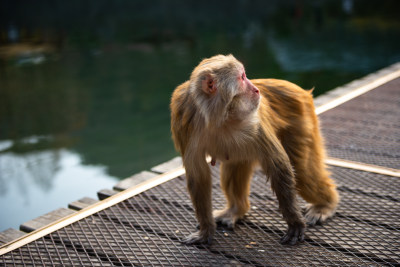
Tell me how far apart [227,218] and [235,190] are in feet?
0.59

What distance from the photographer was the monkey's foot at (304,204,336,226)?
283 centimetres

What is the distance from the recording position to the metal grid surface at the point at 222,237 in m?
2.52

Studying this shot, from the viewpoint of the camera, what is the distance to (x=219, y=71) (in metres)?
2.26

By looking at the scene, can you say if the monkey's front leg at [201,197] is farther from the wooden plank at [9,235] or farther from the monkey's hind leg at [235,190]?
the wooden plank at [9,235]

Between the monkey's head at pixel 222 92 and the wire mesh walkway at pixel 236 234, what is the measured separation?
782 millimetres

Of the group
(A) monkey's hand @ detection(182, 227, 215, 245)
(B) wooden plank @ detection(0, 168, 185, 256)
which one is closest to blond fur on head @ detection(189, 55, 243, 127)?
(A) monkey's hand @ detection(182, 227, 215, 245)

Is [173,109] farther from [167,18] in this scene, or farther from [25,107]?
[167,18]

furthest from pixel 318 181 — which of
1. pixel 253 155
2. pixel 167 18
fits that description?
pixel 167 18

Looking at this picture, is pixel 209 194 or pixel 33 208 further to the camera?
pixel 33 208

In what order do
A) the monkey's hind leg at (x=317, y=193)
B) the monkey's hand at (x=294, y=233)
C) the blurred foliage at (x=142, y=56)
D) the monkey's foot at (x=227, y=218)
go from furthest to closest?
the blurred foliage at (x=142, y=56) < the monkey's foot at (x=227, y=218) < the monkey's hind leg at (x=317, y=193) < the monkey's hand at (x=294, y=233)

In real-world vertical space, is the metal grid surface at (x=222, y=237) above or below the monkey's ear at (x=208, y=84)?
below

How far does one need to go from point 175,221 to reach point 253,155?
813 millimetres

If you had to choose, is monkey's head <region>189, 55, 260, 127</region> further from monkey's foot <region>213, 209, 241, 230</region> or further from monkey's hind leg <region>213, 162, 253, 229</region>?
monkey's foot <region>213, 209, 241, 230</region>

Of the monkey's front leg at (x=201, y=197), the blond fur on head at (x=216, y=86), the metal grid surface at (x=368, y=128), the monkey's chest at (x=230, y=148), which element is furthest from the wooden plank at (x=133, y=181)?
the metal grid surface at (x=368, y=128)
